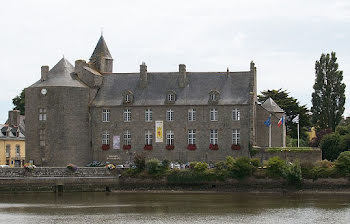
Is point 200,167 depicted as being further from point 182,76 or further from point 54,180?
point 182,76

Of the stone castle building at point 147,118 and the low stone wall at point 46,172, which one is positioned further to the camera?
the stone castle building at point 147,118

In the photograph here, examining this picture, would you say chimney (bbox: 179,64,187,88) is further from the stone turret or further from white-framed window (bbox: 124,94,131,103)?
the stone turret

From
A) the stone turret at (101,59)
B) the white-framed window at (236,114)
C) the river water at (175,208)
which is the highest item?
the stone turret at (101,59)

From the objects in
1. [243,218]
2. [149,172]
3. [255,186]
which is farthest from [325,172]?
[243,218]

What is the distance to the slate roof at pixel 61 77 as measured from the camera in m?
68.6

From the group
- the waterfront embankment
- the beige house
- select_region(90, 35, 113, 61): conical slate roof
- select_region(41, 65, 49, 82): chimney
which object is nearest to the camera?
the waterfront embankment

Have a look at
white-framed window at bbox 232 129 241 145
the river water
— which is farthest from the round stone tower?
white-framed window at bbox 232 129 241 145

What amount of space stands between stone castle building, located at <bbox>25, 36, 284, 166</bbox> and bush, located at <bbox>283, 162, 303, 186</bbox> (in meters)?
9.19

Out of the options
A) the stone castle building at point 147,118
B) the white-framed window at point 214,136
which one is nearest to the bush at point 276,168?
the stone castle building at point 147,118

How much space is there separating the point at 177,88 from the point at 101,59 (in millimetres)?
9330

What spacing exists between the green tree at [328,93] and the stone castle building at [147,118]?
26.3 feet

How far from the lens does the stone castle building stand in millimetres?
67250

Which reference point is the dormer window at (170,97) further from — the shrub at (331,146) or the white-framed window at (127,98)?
the shrub at (331,146)

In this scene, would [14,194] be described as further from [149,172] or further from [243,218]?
[243,218]
